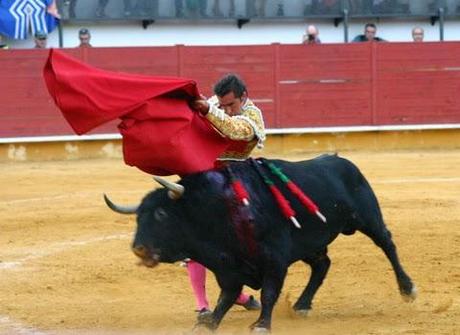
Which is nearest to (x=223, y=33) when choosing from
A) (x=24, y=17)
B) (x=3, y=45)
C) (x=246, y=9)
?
(x=246, y=9)

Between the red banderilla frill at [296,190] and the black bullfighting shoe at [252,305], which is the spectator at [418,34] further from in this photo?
the red banderilla frill at [296,190]

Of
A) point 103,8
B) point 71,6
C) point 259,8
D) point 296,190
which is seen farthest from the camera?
point 259,8

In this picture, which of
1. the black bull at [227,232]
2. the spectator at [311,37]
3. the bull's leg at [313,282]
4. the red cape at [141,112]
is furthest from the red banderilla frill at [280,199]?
the spectator at [311,37]

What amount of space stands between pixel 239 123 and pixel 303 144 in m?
9.54

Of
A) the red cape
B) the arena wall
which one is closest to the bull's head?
the red cape

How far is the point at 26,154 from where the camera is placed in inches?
523

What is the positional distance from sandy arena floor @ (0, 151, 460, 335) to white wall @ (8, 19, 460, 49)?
5473 millimetres

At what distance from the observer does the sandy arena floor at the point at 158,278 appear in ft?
15.9

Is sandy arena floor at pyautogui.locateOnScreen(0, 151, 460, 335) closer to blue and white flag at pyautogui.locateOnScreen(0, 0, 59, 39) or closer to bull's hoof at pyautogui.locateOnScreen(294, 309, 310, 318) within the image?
bull's hoof at pyautogui.locateOnScreen(294, 309, 310, 318)

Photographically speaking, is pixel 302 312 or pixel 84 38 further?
pixel 84 38

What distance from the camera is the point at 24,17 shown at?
1407 centimetres

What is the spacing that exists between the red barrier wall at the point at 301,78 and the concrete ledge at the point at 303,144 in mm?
138

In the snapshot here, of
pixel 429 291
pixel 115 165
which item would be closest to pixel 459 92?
pixel 115 165

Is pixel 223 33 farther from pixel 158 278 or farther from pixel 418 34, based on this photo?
pixel 158 278
